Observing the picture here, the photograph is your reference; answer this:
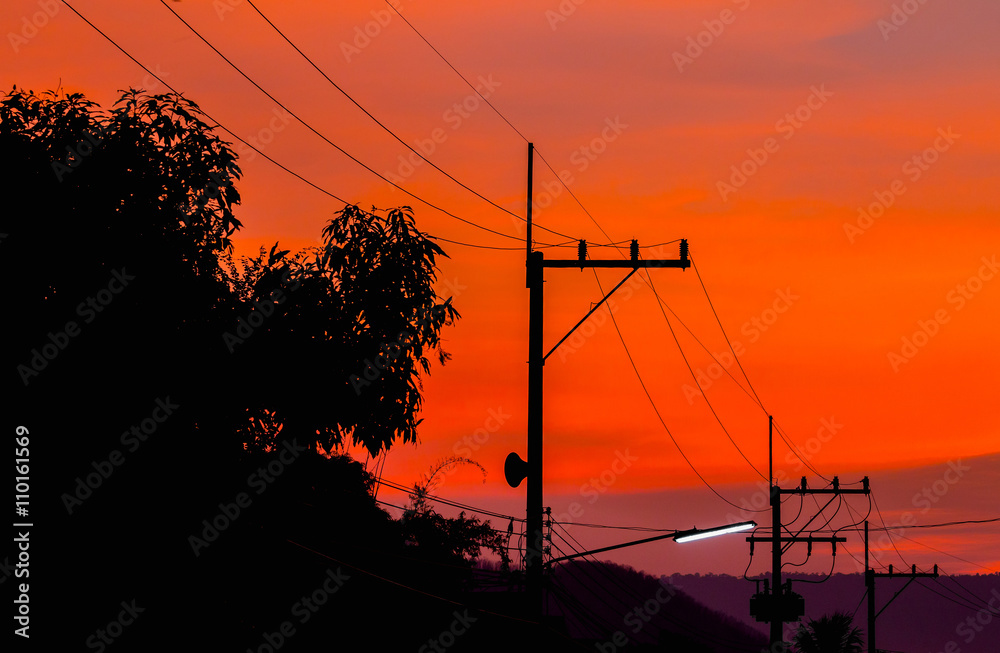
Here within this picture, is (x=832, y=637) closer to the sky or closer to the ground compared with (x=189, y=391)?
closer to the sky

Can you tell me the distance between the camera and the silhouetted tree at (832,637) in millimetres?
58938

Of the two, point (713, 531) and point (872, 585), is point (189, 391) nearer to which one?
point (713, 531)

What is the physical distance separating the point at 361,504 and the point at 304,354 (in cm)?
1355

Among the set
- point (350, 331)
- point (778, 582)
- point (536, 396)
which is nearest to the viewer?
point (536, 396)

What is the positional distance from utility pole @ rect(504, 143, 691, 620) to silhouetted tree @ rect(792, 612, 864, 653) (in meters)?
43.6

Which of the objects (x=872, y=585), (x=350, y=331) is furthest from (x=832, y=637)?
(x=350, y=331)

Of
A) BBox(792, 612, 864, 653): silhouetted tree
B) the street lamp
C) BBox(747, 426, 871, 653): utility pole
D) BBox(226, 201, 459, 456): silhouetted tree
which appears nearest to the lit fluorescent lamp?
the street lamp

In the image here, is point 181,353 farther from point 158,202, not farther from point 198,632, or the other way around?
point 198,632

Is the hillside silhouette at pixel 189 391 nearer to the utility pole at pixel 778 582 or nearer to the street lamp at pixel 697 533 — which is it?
the street lamp at pixel 697 533

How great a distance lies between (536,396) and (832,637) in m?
45.4

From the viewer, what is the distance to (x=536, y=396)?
792 inches

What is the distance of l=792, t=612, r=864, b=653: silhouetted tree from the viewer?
58938 mm

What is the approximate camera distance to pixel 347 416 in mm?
27672

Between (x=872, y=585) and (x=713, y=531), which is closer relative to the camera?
(x=713, y=531)
